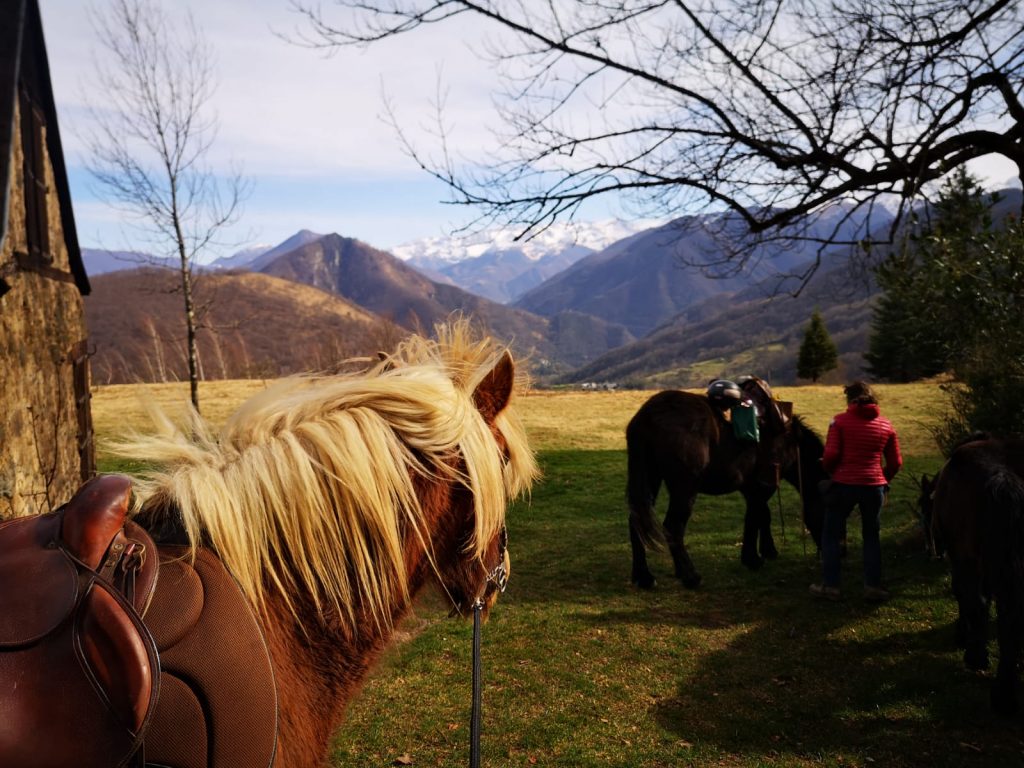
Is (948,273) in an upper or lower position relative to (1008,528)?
upper

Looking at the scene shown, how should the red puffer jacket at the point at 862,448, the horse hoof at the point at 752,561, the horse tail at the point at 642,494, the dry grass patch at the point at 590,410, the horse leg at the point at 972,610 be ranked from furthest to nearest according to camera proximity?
the dry grass patch at the point at 590,410
the horse hoof at the point at 752,561
the horse tail at the point at 642,494
the red puffer jacket at the point at 862,448
the horse leg at the point at 972,610

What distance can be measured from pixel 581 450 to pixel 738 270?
11935mm

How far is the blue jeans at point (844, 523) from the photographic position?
5.28 meters

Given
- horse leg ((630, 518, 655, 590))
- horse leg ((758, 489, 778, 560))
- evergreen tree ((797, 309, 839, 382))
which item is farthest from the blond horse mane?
evergreen tree ((797, 309, 839, 382))

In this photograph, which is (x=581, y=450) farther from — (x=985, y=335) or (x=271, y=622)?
(x=271, y=622)

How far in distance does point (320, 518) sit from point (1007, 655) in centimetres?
428

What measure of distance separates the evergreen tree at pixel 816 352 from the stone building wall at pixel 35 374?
3939 centimetres

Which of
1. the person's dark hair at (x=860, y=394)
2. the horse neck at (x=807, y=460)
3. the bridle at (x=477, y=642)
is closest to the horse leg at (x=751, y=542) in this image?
the horse neck at (x=807, y=460)

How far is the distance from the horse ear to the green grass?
1.40 metres

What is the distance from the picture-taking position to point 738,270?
16.0ft

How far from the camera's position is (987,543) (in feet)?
12.5

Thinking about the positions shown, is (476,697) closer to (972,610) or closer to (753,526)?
(972,610)

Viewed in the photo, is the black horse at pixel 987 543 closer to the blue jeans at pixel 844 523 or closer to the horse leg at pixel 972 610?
the horse leg at pixel 972 610

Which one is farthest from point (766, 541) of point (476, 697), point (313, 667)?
point (313, 667)
